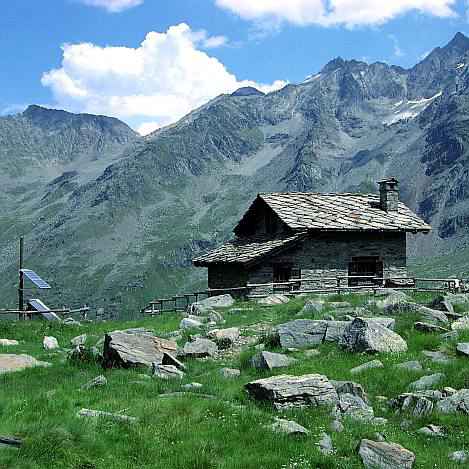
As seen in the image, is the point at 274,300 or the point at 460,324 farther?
the point at 274,300

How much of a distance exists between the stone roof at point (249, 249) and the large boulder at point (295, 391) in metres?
21.5

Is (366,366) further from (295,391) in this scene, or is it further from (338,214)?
(338,214)

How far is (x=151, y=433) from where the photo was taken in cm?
1043

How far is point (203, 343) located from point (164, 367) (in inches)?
111

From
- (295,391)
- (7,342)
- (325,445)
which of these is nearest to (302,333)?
(295,391)

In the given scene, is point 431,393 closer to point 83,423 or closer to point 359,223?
point 83,423

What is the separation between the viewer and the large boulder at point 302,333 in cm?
1706

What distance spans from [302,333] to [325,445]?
723 centimetres

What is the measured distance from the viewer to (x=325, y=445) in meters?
10.2

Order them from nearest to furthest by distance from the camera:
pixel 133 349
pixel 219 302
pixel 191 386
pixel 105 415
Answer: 1. pixel 105 415
2. pixel 191 386
3. pixel 133 349
4. pixel 219 302

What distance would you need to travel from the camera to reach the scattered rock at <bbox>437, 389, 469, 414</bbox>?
467 inches

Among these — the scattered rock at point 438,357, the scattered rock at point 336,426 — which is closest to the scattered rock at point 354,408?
the scattered rock at point 336,426

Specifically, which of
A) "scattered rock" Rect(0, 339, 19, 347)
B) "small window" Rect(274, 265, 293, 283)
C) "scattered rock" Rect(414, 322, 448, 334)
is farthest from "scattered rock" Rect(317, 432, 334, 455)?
"small window" Rect(274, 265, 293, 283)

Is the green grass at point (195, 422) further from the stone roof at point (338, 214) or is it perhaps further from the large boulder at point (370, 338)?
the stone roof at point (338, 214)
